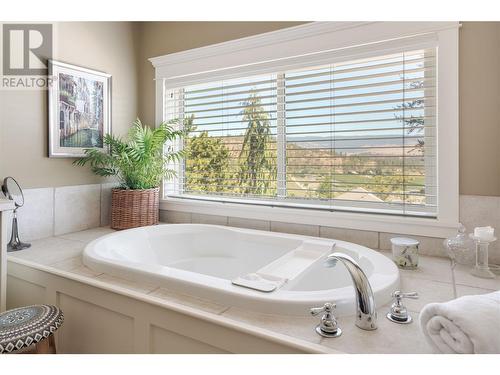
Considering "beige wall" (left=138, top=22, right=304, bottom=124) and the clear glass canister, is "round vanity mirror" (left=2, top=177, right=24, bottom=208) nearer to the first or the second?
"beige wall" (left=138, top=22, right=304, bottom=124)

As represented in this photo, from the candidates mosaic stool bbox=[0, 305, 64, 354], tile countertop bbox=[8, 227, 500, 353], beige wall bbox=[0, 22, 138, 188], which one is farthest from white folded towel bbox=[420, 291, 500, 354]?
beige wall bbox=[0, 22, 138, 188]

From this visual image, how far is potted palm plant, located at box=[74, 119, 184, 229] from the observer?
2.39 metres

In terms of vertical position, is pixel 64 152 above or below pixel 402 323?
above

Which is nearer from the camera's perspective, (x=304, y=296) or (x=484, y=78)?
(x=304, y=296)

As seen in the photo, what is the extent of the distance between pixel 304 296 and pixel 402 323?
1.07 feet

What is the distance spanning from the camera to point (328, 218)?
82.9 inches

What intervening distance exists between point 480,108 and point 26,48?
274 cm

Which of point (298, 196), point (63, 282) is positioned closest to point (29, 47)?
point (63, 282)

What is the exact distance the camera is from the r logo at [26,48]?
2.03 meters

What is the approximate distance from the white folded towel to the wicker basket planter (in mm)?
2041

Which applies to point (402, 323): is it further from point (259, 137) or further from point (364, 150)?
point (259, 137)

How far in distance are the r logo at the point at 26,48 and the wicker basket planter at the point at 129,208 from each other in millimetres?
978

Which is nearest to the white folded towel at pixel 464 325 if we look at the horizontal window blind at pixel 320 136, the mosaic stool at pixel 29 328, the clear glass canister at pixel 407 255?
the clear glass canister at pixel 407 255
